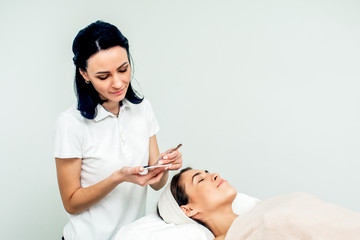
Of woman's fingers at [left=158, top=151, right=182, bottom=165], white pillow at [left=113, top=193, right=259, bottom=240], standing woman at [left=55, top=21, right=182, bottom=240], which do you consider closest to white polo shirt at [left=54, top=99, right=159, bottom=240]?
standing woman at [left=55, top=21, right=182, bottom=240]

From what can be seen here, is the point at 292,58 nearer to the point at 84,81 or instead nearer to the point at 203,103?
the point at 203,103

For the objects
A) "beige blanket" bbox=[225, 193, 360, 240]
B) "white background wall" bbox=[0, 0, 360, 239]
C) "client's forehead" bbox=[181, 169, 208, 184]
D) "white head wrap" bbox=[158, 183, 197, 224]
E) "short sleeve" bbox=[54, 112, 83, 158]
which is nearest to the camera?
"beige blanket" bbox=[225, 193, 360, 240]

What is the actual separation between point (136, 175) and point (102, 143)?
0.26 meters

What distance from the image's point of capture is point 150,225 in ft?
5.28

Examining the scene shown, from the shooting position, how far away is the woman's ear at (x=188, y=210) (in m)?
1.71

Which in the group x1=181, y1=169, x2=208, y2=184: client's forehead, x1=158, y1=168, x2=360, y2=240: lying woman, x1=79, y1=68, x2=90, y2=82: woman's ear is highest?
x1=79, y1=68, x2=90, y2=82: woman's ear

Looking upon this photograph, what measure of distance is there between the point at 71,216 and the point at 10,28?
1.25m

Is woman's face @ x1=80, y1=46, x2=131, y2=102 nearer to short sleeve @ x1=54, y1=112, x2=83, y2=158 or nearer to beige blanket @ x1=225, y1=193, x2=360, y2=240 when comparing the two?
short sleeve @ x1=54, y1=112, x2=83, y2=158

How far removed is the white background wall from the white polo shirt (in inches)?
34.5

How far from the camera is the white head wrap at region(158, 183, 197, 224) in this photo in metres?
1.67

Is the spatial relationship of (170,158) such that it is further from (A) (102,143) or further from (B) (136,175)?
(A) (102,143)

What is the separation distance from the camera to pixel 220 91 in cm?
263

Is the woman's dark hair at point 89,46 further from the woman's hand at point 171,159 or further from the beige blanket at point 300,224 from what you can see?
the beige blanket at point 300,224

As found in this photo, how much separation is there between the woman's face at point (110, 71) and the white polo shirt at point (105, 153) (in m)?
0.17
